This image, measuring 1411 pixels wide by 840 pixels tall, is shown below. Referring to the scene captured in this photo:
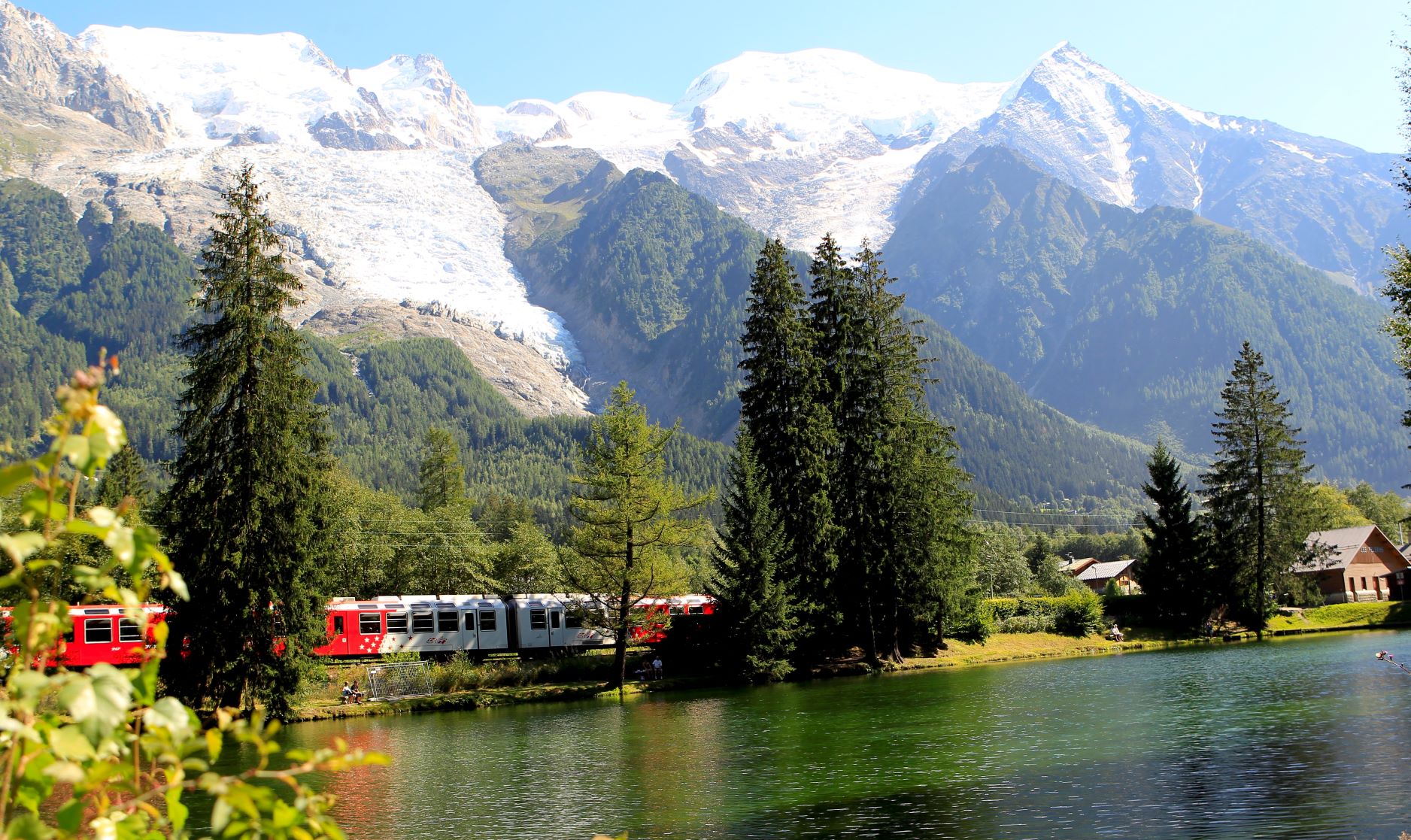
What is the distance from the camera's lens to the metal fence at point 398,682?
4209 cm

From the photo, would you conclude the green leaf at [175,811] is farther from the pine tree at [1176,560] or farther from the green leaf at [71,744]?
the pine tree at [1176,560]

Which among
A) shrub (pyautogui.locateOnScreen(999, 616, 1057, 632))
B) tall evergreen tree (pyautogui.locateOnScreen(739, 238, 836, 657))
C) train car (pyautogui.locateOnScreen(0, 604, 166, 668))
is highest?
tall evergreen tree (pyautogui.locateOnScreen(739, 238, 836, 657))

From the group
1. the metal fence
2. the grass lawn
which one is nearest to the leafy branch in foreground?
the metal fence

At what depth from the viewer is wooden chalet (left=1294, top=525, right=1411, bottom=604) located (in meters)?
80.2

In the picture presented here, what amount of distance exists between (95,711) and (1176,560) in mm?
66157

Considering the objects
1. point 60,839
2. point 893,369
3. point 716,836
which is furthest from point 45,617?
point 893,369

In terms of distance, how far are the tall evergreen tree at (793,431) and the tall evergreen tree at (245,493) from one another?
20.0m

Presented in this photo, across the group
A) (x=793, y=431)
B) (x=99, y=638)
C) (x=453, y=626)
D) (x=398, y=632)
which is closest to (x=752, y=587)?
(x=793, y=431)

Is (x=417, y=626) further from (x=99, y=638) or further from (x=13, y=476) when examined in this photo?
(x=13, y=476)

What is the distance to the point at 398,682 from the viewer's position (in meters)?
42.6

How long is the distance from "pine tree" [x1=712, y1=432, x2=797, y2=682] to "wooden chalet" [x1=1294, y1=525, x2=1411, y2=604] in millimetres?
51068

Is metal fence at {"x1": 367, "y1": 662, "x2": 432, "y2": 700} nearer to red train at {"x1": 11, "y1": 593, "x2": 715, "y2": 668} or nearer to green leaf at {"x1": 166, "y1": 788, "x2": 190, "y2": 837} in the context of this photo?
red train at {"x1": 11, "y1": 593, "x2": 715, "y2": 668}

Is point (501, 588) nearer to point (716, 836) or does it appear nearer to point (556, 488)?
point (716, 836)

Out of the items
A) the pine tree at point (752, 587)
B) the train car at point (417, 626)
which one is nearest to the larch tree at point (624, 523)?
the pine tree at point (752, 587)
